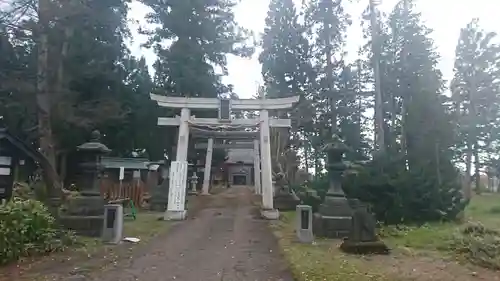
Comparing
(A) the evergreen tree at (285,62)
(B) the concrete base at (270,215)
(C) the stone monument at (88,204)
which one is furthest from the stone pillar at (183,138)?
(A) the evergreen tree at (285,62)

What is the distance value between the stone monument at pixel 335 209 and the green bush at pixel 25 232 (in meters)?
5.08

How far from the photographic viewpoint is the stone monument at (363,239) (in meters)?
7.79

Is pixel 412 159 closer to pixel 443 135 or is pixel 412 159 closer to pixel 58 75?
pixel 443 135

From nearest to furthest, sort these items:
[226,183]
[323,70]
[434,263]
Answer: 1. [434,263]
2. [323,70]
3. [226,183]

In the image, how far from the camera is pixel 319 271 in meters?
6.01

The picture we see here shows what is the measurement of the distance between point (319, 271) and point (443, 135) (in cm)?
1738

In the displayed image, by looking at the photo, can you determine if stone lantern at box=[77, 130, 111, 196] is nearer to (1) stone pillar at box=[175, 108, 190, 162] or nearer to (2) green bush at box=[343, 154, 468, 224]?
(1) stone pillar at box=[175, 108, 190, 162]

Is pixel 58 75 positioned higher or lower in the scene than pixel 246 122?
higher

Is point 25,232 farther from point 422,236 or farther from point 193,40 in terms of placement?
point 193,40

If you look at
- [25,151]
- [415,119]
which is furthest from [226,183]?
[25,151]

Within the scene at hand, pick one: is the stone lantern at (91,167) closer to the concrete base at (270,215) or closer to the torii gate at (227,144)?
the concrete base at (270,215)

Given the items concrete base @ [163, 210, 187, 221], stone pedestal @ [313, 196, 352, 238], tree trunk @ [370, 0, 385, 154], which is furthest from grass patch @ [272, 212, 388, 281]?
tree trunk @ [370, 0, 385, 154]

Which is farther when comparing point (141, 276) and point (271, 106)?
point (271, 106)

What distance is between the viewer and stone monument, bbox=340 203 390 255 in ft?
25.6
